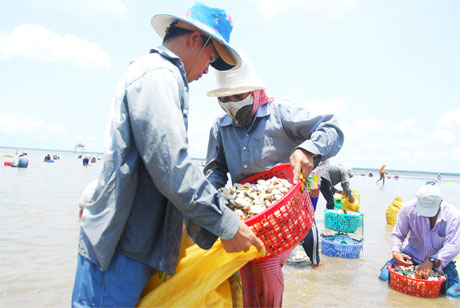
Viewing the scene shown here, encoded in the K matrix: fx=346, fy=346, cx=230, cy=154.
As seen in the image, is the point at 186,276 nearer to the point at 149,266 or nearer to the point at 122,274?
the point at 149,266

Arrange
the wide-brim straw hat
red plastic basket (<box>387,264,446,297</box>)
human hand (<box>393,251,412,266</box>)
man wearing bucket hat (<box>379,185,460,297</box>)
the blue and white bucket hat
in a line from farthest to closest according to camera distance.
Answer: human hand (<box>393,251,412,266</box>) < man wearing bucket hat (<box>379,185,460,297</box>) < red plastic basket (<box>387,264,446,297</box>) < the wide-brim straw hat < the blue and white bucket hat

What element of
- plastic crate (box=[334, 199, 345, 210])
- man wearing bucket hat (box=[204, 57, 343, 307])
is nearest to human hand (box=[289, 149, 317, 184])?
man wearing bucket hat (box=[204, 57, 343, 307])

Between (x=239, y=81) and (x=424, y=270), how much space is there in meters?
3.28

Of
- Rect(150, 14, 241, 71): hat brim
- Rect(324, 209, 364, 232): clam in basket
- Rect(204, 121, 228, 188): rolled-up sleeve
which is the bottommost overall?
Rect(324, 209, 364, 232): clam in basket

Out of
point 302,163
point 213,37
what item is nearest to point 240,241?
point 302,163

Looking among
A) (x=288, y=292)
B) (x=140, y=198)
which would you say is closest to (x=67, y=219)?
(x=288, y=292)

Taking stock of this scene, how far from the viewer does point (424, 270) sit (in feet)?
12.9

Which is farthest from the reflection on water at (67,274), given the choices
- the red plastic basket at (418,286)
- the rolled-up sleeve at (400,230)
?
the rolled-up sleeve at (400,230)

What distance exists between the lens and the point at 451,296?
383 centimetres

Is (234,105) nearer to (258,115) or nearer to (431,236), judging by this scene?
(258,115)

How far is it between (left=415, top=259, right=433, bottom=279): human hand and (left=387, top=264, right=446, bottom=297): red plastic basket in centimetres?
14

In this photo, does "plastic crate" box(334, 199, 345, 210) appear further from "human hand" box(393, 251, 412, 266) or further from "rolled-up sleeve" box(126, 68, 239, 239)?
"rolled-up sleeve" box(126, 68, 239, 239)

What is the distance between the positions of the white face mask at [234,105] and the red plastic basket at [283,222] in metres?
0.71

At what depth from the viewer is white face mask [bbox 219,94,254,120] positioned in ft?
7.57
